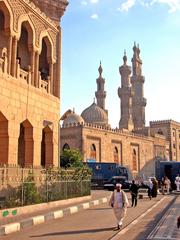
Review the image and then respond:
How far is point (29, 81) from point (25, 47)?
2.43 m

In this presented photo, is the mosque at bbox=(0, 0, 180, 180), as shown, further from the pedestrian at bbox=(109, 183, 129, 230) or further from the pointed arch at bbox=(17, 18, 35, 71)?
the pedestrian at bbox=(109, 183, 129, 230)

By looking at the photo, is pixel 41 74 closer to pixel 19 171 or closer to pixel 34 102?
pixel 34 102

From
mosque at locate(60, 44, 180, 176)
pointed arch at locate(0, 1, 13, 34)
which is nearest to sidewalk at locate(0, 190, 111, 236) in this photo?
pointed arch at locate(0, 1, 13, 34)

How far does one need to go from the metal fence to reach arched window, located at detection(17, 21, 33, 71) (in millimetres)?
5160

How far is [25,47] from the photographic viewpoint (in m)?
17.3

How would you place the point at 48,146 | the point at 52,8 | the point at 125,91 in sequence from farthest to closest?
the point at 125,91 → the point at 52,8 → the point at 48,146

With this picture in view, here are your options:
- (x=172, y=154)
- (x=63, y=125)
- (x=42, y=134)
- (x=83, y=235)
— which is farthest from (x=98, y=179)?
(x=172, y=154)

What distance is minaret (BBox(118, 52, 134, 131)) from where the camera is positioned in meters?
67.7

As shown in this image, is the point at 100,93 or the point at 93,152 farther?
the point at 100,93

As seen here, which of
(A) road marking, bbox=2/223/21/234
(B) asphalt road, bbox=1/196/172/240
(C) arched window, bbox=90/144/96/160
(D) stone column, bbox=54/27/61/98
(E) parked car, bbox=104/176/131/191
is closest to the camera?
(B) asphalt road, bbox=1/196/172/240

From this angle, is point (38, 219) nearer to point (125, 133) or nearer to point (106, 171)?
point (106, 171)

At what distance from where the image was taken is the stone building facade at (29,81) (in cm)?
1409

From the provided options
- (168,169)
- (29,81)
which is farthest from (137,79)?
(29,81)

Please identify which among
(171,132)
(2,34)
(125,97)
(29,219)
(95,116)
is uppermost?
(125,97)
